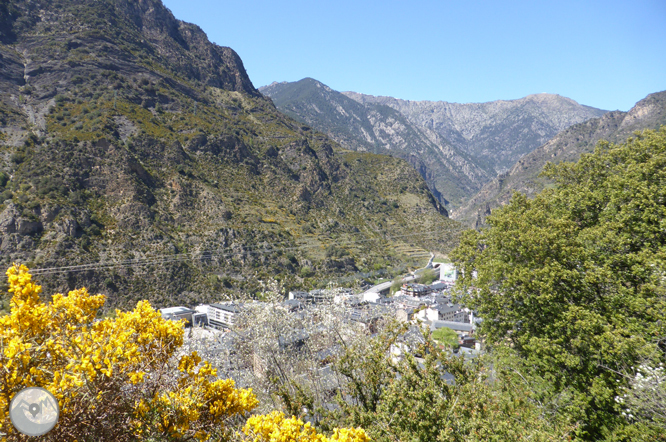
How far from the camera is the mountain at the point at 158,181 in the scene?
5075 cm

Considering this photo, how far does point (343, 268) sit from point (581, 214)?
2357 inches

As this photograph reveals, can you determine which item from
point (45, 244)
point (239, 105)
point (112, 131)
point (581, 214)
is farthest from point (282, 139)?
point (581, 214)

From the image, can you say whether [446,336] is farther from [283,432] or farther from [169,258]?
[169,258]

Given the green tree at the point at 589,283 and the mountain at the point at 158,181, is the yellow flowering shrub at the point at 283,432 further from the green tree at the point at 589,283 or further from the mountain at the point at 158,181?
the mountain at the point at 158,181

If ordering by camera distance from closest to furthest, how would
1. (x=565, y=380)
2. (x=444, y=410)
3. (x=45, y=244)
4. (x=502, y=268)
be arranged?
(x=444, y=410)
(x=565, y=380)
(x=502, y=268)
(x=45, y=244)

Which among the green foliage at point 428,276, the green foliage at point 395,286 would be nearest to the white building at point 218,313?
the green foliage at point 395,286

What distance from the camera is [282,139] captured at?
388 ft

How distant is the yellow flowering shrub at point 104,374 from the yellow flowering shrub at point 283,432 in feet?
3.78

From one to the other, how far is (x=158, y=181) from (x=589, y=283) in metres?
74.6

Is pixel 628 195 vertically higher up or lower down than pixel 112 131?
lower down

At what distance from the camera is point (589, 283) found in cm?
1291

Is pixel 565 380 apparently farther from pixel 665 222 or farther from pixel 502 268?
pixel 665 222

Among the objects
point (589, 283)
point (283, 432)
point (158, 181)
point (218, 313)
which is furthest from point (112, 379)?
point (158, 181)

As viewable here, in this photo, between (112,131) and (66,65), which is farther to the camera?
(66,65)
